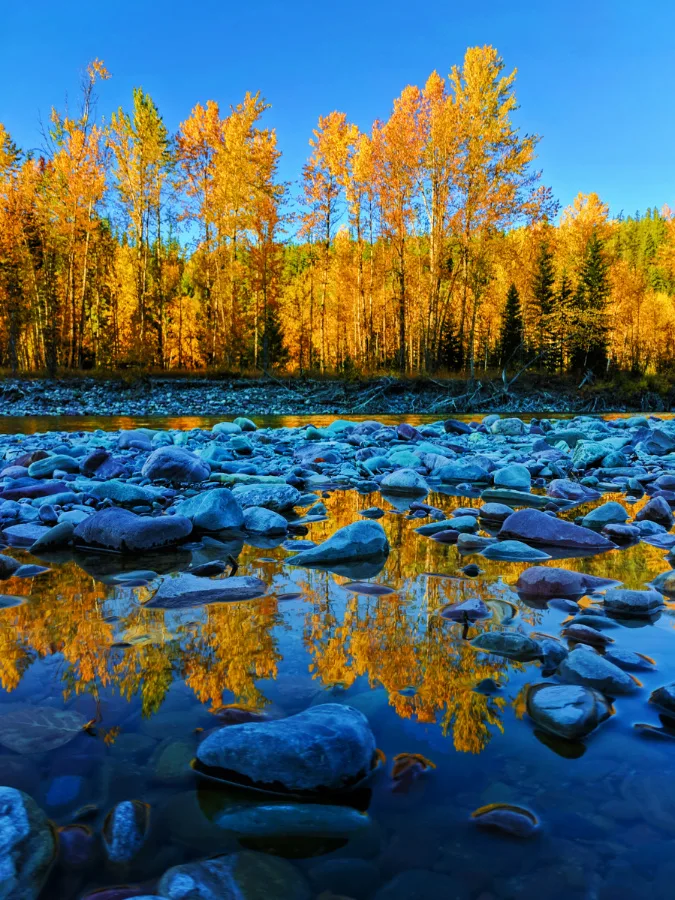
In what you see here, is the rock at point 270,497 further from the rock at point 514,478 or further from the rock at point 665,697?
the rock at point 665,697

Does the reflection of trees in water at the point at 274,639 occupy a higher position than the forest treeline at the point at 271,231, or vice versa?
the forest treeline at the point at 271,231

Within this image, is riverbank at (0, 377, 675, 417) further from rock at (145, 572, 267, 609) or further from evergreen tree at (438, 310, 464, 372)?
rock at (145, 572, 267, 609)

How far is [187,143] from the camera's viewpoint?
69.8 feet

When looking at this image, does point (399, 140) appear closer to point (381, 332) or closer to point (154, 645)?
→ point (381, 332)

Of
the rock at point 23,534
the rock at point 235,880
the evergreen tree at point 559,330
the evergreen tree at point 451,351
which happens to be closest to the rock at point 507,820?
the rock at point 235,880

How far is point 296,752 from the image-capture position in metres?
0.94

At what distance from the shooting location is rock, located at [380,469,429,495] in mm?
3756

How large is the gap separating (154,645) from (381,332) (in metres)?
29.9

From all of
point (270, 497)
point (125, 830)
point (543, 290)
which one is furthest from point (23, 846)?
point (543, 290)

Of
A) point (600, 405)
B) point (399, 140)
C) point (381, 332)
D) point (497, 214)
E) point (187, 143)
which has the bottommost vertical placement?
point (600, 405)

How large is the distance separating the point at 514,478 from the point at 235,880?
3.30 m

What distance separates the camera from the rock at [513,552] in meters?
2.26

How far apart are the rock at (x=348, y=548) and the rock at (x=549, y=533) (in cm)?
65

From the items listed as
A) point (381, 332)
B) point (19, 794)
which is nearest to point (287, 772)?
point (19, 794)
